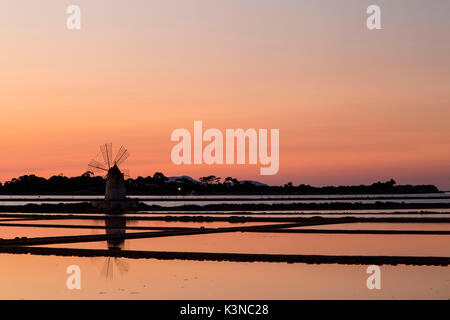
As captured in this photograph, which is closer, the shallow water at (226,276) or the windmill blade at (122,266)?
the shallow water at (226,276)

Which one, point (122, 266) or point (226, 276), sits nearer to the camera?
point (226, 276)

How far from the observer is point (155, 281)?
41.3ft

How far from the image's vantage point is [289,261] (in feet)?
50.5

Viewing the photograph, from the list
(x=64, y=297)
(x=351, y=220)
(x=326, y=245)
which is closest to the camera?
(x=64, y=297)

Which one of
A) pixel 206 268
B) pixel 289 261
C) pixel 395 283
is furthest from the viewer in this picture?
pixel 289 261

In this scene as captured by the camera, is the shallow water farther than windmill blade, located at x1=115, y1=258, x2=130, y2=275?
No

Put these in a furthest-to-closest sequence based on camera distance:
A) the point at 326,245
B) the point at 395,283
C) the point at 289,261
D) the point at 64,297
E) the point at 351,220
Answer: the point at 351,220, the point at 326,245, the point at 289,261, the point at 395,283, the point at 64,297
